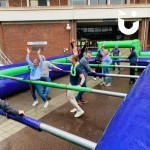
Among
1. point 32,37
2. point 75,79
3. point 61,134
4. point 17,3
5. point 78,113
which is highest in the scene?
point 17,3

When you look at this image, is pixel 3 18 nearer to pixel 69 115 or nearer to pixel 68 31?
pixel 68 31

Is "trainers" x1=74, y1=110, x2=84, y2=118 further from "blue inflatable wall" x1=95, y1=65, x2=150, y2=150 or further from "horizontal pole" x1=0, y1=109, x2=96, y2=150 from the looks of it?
"blue inflatable wall" x1=95, y1=65, x2=150, y2=150

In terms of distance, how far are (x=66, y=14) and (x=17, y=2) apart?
565 cm

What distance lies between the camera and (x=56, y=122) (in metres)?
5.65

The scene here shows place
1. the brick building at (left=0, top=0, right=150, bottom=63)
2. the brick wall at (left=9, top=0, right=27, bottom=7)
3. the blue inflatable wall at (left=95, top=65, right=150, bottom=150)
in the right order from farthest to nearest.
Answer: the brick wall at (left=9, top=0, right=27, bottom=7), the brick building at (left=0, top=0, right=150, bottom=63), the blue inflatable wall at (left=95, top=65, right=150, bottom=150)

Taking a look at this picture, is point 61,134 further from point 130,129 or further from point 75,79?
point 75,79

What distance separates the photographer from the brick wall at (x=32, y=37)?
56.9 ft

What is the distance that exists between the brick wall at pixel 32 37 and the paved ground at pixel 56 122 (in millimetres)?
10141

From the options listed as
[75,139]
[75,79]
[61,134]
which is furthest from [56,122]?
[75,139]

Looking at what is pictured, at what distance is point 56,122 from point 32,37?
13093 mm

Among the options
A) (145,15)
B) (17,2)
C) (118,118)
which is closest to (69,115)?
(118,118)

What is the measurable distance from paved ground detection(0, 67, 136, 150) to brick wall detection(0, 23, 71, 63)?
1014 centimetres

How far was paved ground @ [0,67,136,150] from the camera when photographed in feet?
15.1

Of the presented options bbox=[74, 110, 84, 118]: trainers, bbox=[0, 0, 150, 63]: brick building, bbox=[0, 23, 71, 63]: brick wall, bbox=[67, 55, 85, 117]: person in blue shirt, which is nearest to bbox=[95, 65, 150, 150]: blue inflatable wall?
bbox=[67, 55, 85, 117]: person in blue shirt
